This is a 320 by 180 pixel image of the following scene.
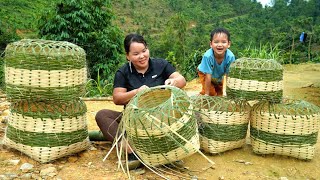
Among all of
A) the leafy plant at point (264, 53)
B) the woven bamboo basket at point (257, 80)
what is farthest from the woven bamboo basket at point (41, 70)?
the leafy plant at point (264, 53)

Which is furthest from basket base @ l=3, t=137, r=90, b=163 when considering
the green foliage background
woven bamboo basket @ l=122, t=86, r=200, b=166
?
the green foliage background

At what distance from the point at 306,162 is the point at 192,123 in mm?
1306

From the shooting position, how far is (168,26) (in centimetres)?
2598

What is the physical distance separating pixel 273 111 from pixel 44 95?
6.53ft

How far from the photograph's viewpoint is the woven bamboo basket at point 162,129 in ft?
8.04

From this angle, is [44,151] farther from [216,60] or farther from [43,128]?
[216,60]

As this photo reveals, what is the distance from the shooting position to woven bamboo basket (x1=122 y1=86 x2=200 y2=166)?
2449mm

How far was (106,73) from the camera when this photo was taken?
10.3 metres

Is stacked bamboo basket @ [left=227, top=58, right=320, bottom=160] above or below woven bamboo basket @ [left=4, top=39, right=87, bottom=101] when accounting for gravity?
below

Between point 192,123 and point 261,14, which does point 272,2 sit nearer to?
point 261,14

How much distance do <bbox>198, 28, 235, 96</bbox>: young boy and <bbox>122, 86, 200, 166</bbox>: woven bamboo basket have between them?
1106mm

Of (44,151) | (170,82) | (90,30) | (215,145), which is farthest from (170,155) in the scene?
(90,30)

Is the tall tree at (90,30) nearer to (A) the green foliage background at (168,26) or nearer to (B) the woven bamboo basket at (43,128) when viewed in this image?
(A) the green foliage background at (168,26)

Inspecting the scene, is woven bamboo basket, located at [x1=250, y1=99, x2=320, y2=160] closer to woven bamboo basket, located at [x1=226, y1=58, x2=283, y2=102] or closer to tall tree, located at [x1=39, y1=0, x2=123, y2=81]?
woven bamboo basket, located at [x1=226, y1=58, x2=283, y2=102]
